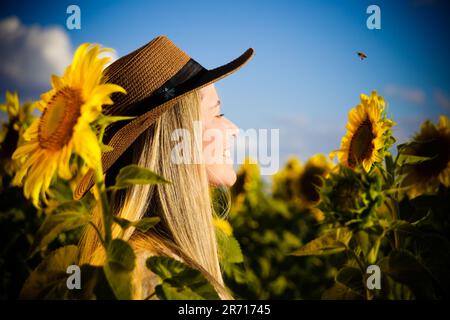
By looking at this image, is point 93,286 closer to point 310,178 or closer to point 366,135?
point 366,135

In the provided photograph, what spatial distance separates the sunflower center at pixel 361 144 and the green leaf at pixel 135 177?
879 millimetres

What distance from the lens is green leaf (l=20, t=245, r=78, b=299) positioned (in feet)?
3.37

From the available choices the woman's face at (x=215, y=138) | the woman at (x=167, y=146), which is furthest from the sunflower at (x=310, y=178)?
the woman at (x=167, y=146)

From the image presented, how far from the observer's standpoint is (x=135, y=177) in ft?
3.23

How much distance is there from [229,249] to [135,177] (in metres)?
1.07

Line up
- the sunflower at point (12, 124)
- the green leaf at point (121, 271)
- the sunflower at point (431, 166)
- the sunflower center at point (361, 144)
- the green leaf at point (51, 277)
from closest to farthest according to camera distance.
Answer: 1. the green leaf at point (121, 271)
2. the green leaf at point (51, 277)
3. the sunflower center at point (361, 144)
4. the sunflower at point (431, 166)
5. the sunflower at point (12, 124)

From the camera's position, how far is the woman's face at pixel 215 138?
1895 mm

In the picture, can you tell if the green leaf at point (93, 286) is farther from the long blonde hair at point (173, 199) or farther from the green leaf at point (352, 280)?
the long blonde hair at point (173, 199)

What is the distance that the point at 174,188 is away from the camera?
178cm

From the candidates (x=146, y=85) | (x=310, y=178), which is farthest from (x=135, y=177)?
(x=310, y=178)

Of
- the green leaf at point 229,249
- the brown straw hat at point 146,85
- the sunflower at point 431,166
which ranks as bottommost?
the green leaf at point 229,249

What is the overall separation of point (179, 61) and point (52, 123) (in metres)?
0.71
